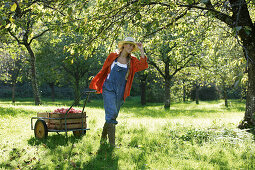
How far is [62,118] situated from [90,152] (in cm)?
119

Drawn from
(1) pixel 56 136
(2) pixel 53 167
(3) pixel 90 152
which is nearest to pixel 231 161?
(3) pixel 90 152

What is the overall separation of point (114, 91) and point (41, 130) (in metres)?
2.30

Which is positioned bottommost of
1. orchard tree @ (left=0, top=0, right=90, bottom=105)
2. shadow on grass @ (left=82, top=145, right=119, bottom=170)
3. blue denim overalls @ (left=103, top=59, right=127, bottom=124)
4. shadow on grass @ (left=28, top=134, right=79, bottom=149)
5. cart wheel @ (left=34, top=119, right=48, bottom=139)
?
shadow on grass @ (left=82, top=145, right=119, bottom=170)

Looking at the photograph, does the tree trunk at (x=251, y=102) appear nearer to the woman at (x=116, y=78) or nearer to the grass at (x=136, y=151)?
the grass at (x=136, y=151)

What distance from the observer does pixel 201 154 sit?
5.29 meters

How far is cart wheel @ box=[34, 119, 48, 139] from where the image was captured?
20.7 ft

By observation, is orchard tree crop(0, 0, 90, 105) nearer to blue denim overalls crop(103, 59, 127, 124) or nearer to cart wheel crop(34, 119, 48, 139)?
blue denim overalls crop(103, 59, 127, 124)

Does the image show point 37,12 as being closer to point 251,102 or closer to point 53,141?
point 53,141

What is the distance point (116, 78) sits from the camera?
5.72 meters

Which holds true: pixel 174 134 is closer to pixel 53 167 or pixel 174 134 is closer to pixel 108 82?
pixel 108 82

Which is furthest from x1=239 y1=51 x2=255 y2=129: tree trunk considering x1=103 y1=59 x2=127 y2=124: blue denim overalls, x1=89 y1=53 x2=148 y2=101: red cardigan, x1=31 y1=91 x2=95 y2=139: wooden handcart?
x1=31 y1=91 x2=95 y2=139: wooden handcart

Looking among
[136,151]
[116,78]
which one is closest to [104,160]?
[136,151]

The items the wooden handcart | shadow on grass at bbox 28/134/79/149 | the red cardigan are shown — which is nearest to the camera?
the red cardigan

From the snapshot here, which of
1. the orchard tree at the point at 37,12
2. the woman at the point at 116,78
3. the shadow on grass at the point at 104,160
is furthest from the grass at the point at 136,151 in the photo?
the orchard tree at the point at 37,12
